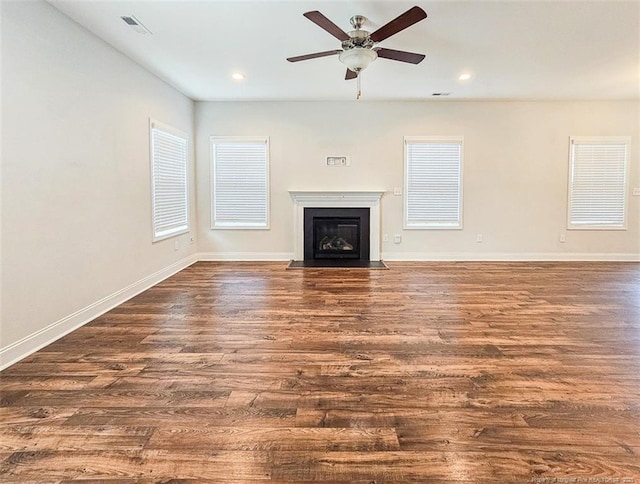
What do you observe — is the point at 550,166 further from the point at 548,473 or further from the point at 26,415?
the point at 26,415

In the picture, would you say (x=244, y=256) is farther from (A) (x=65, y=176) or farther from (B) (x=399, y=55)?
(B) (x=399, y=55)

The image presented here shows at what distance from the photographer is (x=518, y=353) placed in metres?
2.85

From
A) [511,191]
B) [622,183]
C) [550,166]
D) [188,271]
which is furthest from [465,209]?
[188,271]

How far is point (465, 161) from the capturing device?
263 inches

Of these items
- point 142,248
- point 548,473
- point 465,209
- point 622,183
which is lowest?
point 548,473

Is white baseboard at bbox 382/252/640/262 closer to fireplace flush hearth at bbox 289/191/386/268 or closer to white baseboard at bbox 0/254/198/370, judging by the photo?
fireplace flush hearth at bbox 289/191/386/268

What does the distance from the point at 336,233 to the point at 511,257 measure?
10.2 ft

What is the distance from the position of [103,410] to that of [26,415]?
0.38m

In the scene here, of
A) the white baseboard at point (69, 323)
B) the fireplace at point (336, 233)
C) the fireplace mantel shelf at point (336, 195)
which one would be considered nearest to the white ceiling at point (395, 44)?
the fireplace mantel shelf at point (336, 195)

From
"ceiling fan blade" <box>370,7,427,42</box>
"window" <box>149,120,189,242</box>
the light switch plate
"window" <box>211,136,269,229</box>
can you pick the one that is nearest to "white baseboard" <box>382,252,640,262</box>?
the light switch plate

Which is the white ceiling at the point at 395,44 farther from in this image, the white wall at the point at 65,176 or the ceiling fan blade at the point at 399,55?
the white wall at the point at 65,176

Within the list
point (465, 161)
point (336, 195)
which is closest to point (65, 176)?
point (336, 195)

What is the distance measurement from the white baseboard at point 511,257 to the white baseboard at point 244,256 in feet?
5.97

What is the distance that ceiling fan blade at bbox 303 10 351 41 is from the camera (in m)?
2.89
